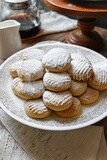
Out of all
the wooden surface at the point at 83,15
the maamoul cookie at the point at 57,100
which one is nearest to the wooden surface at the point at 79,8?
the wooden surface at the point at 83,15

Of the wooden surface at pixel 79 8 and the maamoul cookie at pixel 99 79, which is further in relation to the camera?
the wooden surface at pixel 79 8

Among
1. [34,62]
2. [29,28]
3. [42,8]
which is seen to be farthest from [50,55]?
[42,8]

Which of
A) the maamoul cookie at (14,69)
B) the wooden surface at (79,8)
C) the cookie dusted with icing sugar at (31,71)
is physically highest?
the wooden surface at (79,8)

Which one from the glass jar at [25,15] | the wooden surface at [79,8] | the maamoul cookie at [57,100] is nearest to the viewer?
the maamoul cookie at [57,100]

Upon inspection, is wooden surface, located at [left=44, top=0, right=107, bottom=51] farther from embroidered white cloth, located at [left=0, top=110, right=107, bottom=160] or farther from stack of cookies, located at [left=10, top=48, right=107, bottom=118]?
embroidered white cloth, located at [left=0, top=110, right=107, bottom=160]

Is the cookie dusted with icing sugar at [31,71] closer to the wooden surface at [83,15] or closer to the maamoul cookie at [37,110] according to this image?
the maamoul cookie at [37,110]

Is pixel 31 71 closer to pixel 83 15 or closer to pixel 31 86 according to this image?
pixel 31 86

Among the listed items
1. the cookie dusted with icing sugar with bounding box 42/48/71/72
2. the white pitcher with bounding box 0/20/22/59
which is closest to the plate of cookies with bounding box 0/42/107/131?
the cookie dusted with icing sugar with bounding box 42/48/71/72
